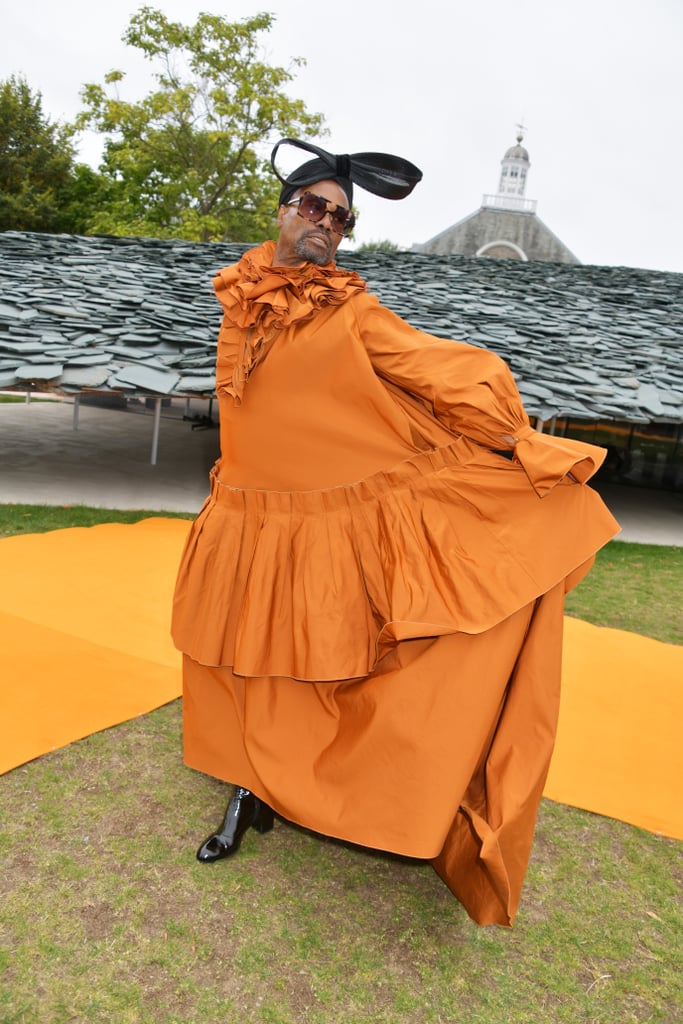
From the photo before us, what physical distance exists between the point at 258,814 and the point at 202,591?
76 centimetres

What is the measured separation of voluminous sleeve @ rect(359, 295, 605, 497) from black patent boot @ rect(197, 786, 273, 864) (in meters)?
1.27

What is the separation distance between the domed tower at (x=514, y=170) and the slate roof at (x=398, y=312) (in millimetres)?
42988

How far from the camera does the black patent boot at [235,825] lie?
227 centimetres

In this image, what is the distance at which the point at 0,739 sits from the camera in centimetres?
277

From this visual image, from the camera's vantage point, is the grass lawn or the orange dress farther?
the orange dress

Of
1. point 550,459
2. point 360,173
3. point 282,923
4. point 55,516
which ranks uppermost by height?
point 360,173

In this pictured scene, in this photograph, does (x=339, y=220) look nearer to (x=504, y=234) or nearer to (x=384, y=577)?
(x=384, y=577)

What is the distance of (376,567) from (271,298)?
77 cm

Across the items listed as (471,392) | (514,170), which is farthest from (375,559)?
(514,170)

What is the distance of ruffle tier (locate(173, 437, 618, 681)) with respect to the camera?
1.96m

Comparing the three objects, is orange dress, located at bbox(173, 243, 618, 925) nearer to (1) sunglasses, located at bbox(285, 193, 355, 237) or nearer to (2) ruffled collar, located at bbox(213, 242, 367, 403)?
(2) ruffled collar, located at bbox(213, 242, 367, 403)

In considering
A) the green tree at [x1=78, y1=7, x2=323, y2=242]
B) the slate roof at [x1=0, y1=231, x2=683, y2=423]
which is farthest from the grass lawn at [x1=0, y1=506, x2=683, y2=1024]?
the green tree at [x1=78, y1=7, x2=323, y2=242]

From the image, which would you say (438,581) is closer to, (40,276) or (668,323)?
(40,276)

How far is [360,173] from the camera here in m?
2.25
